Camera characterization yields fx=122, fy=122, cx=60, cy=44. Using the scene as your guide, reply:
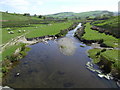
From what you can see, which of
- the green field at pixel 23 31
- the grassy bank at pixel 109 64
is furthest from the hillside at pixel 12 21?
the grassy bank at pixel 109 64

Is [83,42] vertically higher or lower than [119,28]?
lower

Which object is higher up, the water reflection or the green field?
the green field

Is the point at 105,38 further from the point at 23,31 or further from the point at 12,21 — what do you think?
the point at 12,21

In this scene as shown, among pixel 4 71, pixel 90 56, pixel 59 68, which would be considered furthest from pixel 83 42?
pixel 4 71

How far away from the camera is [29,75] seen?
35125 mm

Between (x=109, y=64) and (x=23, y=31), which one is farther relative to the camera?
(x=23, y=31)

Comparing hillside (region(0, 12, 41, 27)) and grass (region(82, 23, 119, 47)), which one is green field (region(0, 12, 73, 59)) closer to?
hillside (region(0, 12, 41, 27))

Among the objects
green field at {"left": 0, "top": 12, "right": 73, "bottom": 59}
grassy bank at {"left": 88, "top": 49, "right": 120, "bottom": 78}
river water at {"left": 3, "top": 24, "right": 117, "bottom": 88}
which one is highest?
green field at {"left": 0, "top": 12, "right": 73, "bottom": 59}

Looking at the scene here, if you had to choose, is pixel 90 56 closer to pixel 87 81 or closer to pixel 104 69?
pixel 104 69

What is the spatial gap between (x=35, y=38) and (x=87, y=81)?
53604 mm

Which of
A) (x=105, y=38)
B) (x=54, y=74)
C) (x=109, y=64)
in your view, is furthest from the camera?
(x=105, y=38)

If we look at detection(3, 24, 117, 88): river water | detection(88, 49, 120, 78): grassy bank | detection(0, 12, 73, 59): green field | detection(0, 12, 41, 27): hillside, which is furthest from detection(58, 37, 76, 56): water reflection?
detection(0, 12, 41, 27): hillside

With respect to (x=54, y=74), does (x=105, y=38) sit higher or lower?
higher

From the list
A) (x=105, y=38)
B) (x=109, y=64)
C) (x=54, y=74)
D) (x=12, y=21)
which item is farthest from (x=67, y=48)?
(x=12, y=21)
